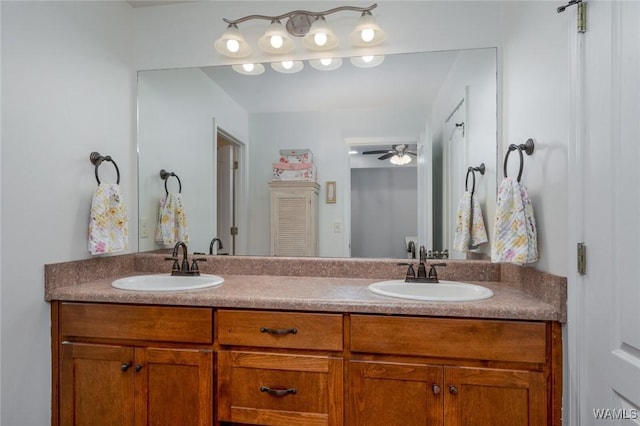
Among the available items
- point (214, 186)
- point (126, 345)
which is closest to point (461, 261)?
point (214, 186)

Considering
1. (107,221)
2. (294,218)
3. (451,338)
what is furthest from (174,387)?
(451,338)

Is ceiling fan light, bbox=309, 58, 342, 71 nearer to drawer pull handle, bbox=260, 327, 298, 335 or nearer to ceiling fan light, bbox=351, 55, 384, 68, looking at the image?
ceiling fan light, bbox=351, 55, 384, 68

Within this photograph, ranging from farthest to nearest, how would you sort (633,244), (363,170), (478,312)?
1. (363,170)
2. (478,312)
3. (633,244)

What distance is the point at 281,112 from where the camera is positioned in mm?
1915

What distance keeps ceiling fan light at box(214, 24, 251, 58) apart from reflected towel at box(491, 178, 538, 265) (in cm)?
150

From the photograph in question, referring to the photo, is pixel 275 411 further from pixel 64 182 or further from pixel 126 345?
pixel 64 182

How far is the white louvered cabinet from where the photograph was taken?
189 cm

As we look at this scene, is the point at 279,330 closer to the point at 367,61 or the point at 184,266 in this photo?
the point at 184,266

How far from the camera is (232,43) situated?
A: 1.83m

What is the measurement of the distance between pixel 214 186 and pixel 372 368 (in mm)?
1312

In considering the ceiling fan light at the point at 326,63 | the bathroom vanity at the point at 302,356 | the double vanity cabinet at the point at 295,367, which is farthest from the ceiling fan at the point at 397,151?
the double vanity cabinet at the point at 295,367

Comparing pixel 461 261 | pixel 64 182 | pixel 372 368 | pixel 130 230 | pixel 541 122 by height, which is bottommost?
pixel 372 368

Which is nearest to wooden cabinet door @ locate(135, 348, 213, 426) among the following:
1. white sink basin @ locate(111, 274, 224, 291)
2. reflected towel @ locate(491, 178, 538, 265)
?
white sink basin @ locate(111, 274, 224, 291)

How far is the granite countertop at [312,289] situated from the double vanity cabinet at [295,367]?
0.03 m
